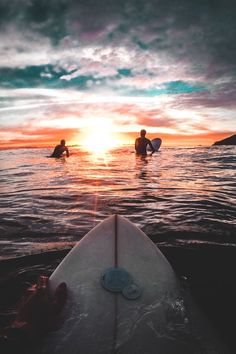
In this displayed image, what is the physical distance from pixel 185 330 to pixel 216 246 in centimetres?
188

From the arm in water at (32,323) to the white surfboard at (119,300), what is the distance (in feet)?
0.27

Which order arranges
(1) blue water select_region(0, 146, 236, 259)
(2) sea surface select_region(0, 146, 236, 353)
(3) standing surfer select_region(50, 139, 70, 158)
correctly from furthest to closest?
(3) standing surfer select_region(50, 139, 70, 158)
(1) blue water select_region(0, 146, 236, 259)
(2) sea surface select_region(0, 146, 236, 353)

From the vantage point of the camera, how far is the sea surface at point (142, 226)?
2854mm

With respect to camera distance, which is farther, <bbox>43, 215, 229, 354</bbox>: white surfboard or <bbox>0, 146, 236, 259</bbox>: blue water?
<bbox>0, 146, 236, 259</bbox>: blue water

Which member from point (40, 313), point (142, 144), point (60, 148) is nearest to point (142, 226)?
point (40, 313)

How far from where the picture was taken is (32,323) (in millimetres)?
1945

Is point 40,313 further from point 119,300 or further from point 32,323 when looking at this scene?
point 119,300

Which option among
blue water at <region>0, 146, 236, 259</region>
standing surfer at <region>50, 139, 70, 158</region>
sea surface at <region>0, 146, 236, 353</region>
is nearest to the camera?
sea surface at <region>0, 146, 236, 353</region>

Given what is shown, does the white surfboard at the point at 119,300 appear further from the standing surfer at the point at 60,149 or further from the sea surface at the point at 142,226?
the standing surfer at the point at 60,149

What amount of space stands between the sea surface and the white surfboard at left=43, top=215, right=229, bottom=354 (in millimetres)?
502

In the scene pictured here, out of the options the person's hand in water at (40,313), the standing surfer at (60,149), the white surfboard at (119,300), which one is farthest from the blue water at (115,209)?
the standing surfer at (60,149)

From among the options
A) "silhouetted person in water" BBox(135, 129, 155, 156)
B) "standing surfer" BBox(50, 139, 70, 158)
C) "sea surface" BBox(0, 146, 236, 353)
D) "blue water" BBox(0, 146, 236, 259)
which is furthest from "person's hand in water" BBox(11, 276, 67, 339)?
"standing surfer" BBox(50, 139, 70, 158)

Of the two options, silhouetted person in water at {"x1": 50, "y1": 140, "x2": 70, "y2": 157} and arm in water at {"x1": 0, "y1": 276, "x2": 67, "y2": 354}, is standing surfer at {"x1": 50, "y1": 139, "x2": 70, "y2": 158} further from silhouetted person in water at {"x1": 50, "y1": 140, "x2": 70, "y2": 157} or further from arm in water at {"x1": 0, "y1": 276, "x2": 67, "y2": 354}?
arm in water at {"x1": 0, "y1": 276, "x2": 67, "y2": 354}

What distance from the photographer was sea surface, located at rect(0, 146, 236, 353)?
112 inches
